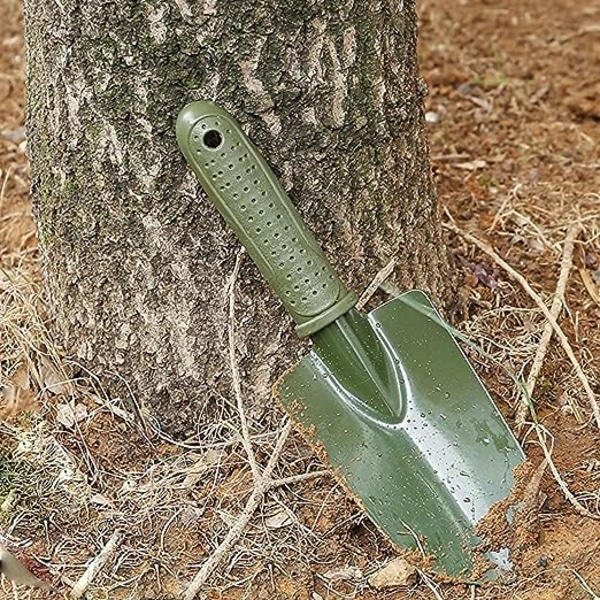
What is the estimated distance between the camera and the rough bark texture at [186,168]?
1536mm

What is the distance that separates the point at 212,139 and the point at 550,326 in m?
0.67

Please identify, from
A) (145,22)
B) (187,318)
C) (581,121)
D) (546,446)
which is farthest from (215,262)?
(581,121)

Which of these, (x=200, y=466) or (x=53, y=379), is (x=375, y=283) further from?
(x=53, y=379)

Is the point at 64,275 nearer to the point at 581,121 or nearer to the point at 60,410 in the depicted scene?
the point at 60,410

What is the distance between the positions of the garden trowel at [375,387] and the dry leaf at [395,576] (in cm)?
3

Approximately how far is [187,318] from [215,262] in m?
0.11

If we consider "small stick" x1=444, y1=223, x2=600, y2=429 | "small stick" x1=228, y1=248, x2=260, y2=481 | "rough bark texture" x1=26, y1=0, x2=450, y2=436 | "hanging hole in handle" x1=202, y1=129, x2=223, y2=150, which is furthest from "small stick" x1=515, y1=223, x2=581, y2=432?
"hanging hole in handle" x1=202, y1=129, x2=223, y2=150

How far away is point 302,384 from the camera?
64.2 inches

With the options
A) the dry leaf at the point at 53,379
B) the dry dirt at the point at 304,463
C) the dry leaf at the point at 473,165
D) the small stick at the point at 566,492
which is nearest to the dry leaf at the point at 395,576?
the dry dirt at the point at 304,463

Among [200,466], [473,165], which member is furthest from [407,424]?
[473,165]

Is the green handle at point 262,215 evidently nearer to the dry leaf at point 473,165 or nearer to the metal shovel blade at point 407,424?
the metal shovel blade at point 407,424

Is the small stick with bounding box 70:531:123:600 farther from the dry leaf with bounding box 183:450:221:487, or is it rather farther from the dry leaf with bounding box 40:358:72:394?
the dry leaf with bounding box 40:358:72:394

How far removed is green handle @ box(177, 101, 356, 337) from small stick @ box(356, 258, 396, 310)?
12cm

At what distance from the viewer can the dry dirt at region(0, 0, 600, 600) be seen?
5.15 feet
